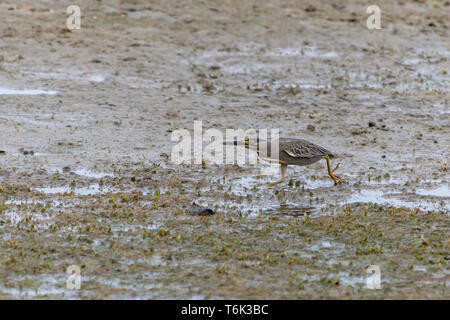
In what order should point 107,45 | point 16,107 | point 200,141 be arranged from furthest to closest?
point 107,45 < point 16,107 < point 200,141

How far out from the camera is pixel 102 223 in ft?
27.2

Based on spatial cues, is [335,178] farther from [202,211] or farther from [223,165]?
[202,211]

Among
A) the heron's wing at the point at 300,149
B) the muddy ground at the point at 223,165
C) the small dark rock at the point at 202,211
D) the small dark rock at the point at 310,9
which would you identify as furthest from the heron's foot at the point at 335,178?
the small dark rock at the point at 310,9

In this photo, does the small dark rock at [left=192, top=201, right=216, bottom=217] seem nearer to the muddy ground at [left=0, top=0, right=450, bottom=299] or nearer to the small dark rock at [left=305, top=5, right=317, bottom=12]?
the muddy ground at [left=0, top=0, right=450, bottom=299]

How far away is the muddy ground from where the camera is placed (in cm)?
715

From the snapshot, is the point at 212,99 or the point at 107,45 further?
the point at 107,45

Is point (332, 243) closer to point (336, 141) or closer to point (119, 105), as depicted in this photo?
point (336, 141)

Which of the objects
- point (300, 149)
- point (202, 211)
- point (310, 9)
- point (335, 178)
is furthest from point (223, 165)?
point (310, 9)

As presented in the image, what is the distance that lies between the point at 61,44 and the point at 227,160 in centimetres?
583

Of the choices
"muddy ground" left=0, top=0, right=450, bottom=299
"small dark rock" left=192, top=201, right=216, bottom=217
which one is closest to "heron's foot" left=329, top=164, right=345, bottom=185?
"muddy ground" left=0, top=0, right=450, bottom=299

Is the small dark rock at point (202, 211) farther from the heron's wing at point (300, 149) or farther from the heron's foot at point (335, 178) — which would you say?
the heron's foot at point (335, 178)

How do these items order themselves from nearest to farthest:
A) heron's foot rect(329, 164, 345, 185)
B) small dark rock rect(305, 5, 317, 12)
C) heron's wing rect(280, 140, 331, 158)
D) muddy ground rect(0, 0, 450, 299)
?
muddy ground rect(0, 0, 450, 299) → heron's wing rect(280, 140, 331, 158) → heron's foot rect(329, 164, 345, 185) → small dark rock rect(305, 5, 317, 12)
